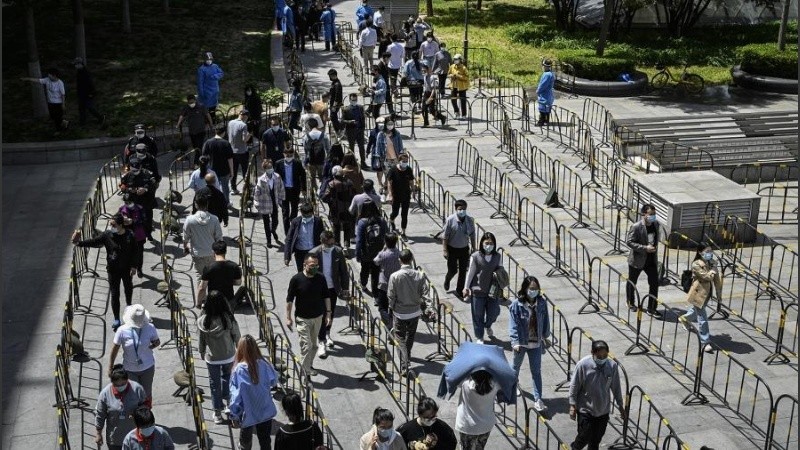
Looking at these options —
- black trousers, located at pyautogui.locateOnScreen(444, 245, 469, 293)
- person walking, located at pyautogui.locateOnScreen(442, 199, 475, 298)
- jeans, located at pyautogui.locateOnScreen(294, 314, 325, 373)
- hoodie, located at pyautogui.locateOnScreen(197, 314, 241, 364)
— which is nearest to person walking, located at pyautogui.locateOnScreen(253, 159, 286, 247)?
person walking, located at pyautogui.locateOnScreen(442, 199, 475, 298)

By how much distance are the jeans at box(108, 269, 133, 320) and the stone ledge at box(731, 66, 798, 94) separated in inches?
844

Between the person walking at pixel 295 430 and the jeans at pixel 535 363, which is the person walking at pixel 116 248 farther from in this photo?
the person walking at pixel 295 430

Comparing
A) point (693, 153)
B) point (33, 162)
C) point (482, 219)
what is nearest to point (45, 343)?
point (482, 219)

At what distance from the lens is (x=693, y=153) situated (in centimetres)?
2459

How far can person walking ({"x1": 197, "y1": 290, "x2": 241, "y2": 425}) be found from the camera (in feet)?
40.6

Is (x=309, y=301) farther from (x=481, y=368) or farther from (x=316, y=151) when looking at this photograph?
(x=316, y=151)

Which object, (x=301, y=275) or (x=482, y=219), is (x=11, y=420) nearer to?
(x=301, y=275)

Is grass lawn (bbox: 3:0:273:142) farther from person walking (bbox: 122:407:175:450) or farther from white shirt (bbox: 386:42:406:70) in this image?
person walking (bbox: 122:407:175:450)

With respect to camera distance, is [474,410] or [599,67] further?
[599,67]

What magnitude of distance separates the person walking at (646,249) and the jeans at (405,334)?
12.2ft

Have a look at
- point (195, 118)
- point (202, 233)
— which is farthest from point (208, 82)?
point (202, 233)

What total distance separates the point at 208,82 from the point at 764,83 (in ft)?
51.8

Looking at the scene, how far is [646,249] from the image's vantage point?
16.2 metres

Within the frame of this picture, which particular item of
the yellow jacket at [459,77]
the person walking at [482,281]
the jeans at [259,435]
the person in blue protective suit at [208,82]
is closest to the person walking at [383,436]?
Result: the jeans at [259,435]
